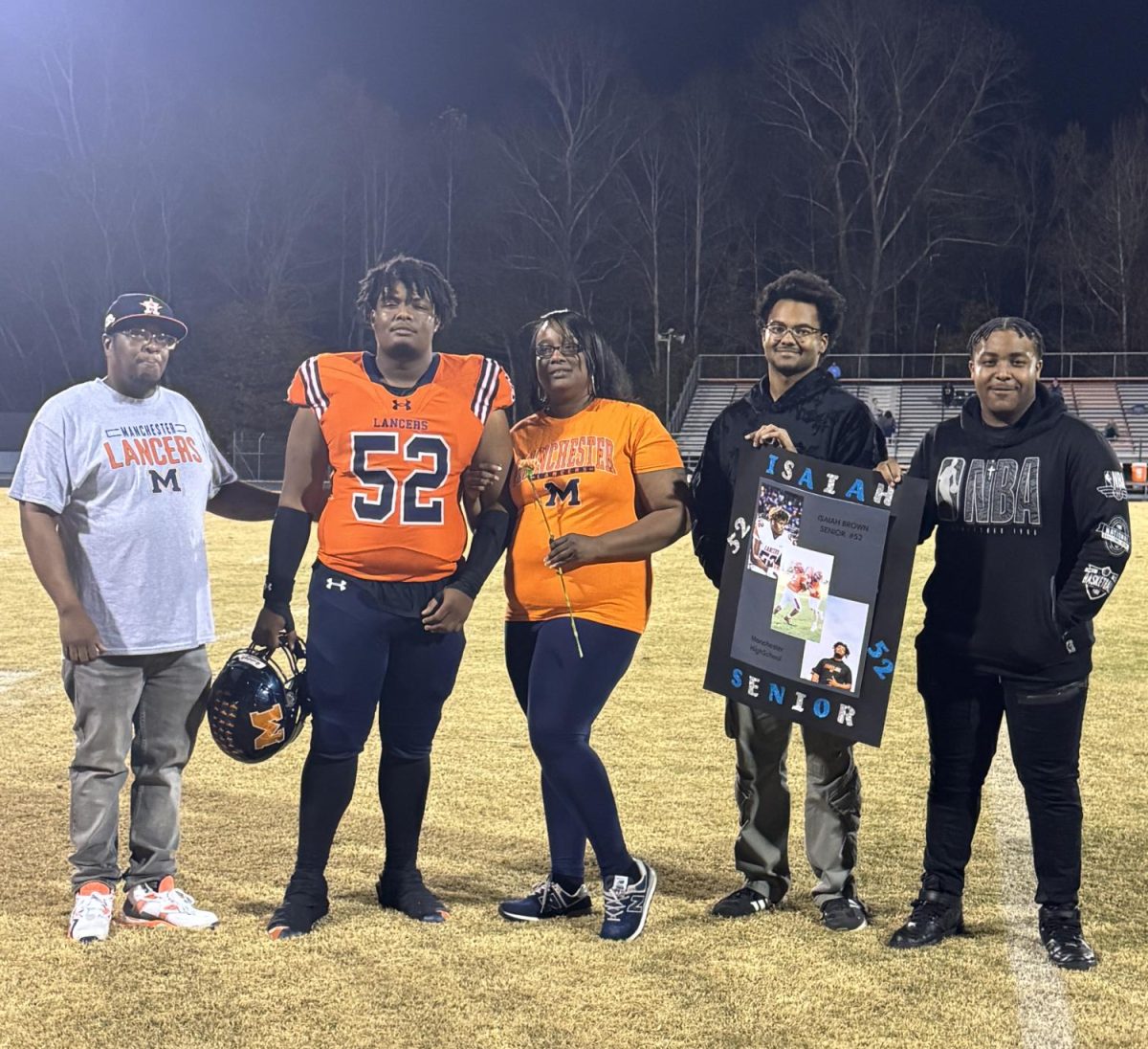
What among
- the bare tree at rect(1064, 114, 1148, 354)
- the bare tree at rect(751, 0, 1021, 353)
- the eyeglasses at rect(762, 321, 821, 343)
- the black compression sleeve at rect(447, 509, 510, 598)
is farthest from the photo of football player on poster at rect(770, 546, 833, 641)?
the bare tree at rect(1064, 114, 1148, 354)

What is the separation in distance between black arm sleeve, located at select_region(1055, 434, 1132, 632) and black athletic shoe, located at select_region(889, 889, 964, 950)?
0.92 metres

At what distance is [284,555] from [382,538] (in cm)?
30

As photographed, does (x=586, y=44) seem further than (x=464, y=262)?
No

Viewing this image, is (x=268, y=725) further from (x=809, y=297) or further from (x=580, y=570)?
(x=809, y=297)

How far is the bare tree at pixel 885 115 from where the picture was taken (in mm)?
42656

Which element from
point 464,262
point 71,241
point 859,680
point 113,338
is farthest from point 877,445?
point 71,241

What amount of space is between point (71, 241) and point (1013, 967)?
167 feet

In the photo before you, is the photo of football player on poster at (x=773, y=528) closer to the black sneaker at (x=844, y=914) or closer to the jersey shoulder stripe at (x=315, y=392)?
the black sneaker at (x=844, y=914)

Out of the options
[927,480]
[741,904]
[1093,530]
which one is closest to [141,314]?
[927,480]

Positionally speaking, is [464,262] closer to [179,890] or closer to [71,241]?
[71,241]

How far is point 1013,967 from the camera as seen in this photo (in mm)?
3932

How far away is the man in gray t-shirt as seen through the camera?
4215 mm

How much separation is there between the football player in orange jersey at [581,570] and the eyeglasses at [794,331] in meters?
0.46

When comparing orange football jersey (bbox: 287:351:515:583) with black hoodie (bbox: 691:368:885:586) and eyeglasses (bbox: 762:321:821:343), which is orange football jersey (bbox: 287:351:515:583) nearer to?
black hoodie (bbox: 691:368:885:586)
